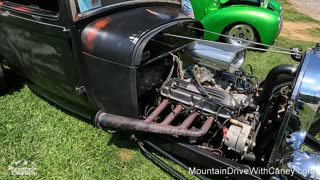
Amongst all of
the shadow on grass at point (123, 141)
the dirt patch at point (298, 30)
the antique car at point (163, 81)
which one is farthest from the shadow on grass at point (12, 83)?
the dirt patch at point (298, 30)

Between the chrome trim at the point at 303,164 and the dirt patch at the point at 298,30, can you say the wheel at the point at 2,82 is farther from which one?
the dirt patch at the point at 298,30

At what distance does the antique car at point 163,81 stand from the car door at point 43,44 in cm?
1

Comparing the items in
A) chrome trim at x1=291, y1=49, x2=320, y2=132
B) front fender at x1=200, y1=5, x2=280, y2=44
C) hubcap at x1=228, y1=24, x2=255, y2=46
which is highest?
chrome trim at x1=291, y1=49, x2=320, y2=132

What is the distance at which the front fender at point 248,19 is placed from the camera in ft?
18.5

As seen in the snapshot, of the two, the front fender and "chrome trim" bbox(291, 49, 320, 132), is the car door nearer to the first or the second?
"chrome trim" bbox(291, 49, 320, 132)

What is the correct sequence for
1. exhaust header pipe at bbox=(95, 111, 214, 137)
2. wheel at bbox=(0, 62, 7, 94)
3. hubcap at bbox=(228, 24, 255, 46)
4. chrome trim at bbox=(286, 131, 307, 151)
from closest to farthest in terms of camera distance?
chrome trim at bbox=(286, 131, 307, 151) → exhaust header pipe at bbox=(95, 111, 214, 137) → wheel at bbox=(0, 62, 7, 94) → hubcap at bbox=(228, 24, 255, 46)

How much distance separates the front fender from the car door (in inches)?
128

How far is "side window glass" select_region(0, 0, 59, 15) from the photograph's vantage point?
2.86 meters

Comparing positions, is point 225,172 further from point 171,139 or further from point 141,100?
point 141,100

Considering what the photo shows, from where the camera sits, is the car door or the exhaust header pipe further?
the car door

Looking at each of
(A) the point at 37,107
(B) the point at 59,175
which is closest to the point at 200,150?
(B) the point at 59,175

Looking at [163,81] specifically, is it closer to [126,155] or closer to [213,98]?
[213,98]

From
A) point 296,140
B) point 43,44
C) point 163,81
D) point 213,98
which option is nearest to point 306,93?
point 296,140

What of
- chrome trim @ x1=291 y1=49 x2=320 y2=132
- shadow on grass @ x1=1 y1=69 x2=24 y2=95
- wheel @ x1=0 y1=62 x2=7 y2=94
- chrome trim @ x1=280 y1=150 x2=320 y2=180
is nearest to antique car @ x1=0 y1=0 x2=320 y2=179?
chrome trim @ x1=291 y1=49 x2=320 y2=132
